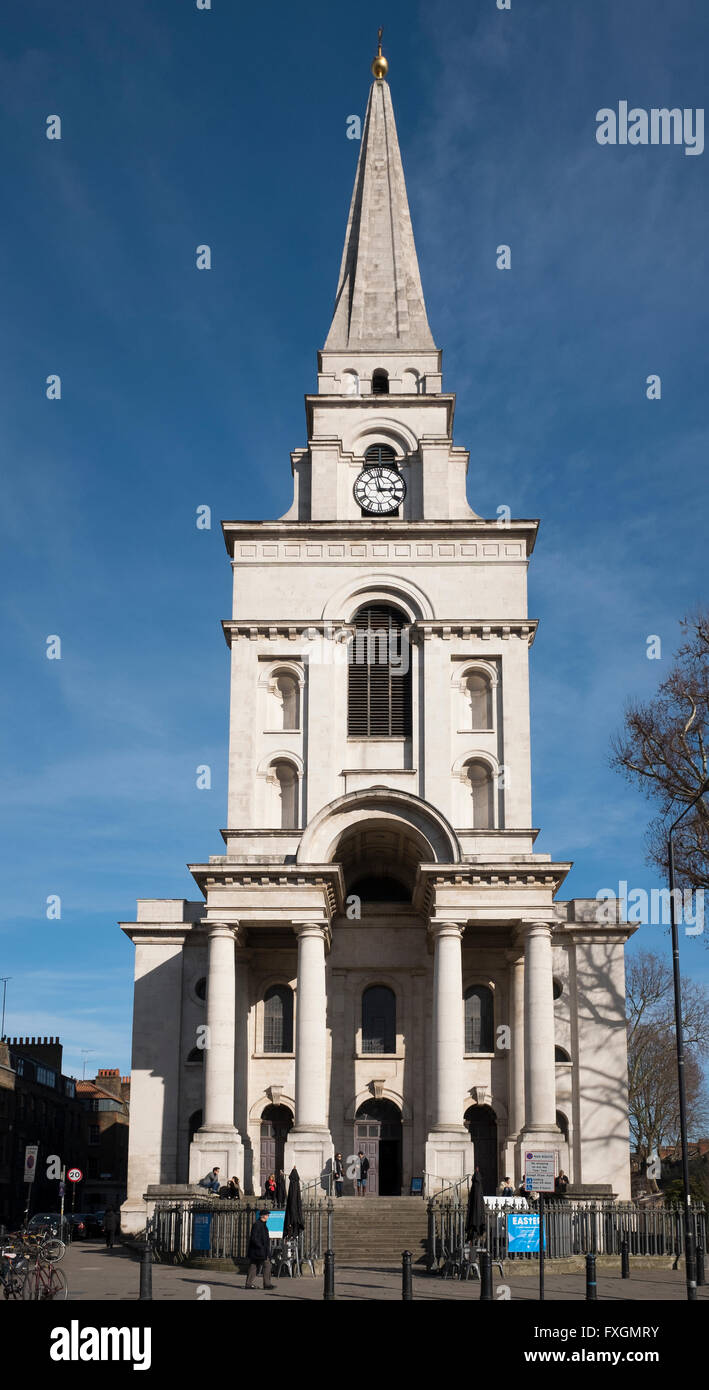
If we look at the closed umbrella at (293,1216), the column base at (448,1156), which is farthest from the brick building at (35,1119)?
the closed umbrella at (293,1216)

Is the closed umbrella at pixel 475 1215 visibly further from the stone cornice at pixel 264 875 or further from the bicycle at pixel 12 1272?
the stone cornice at pixel 264 875

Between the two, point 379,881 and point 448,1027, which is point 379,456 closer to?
point 379,881

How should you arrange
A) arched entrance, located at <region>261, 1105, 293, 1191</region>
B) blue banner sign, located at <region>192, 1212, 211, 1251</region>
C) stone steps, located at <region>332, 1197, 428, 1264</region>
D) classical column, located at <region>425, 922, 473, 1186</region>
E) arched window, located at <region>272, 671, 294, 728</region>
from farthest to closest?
Answer: arched window, located at <region>272, 671, 294, 728</region>, arched entrance, located at <region>261, 1105, 293, 1191</region>, classical column, located at <region>425, 922, 473, 1186</region>, stone steps, located at <region>332, 1197, 428, 1264</region>, blue banner sign, located at <region>192, 1212, 211, 1251</region>

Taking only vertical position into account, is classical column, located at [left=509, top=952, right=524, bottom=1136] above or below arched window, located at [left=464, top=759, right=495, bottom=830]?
below

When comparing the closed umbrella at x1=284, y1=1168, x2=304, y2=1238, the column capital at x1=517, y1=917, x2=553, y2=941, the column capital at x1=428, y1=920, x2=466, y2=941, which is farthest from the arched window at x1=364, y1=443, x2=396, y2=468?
the closed umbrella at x1=284, y1=1168, x2=304, y2=1238

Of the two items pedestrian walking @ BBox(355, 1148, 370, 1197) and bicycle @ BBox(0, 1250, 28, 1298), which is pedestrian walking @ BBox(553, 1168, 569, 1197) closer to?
pedestrian walking @ BBox(355, 1148, 370, 1197)

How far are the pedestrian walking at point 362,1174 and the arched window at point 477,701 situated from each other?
47.1ft

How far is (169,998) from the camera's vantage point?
48.4 m

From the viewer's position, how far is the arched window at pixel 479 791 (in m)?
46.1

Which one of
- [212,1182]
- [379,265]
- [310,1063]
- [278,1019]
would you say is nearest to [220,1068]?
[310,1063]

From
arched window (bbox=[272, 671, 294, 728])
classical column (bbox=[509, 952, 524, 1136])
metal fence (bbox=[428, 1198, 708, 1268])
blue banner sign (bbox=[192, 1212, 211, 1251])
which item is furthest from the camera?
arched window (bbox=[272, 671, 294, 728])

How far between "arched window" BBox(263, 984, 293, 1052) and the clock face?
56.3ft

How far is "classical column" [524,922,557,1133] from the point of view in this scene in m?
40.8
